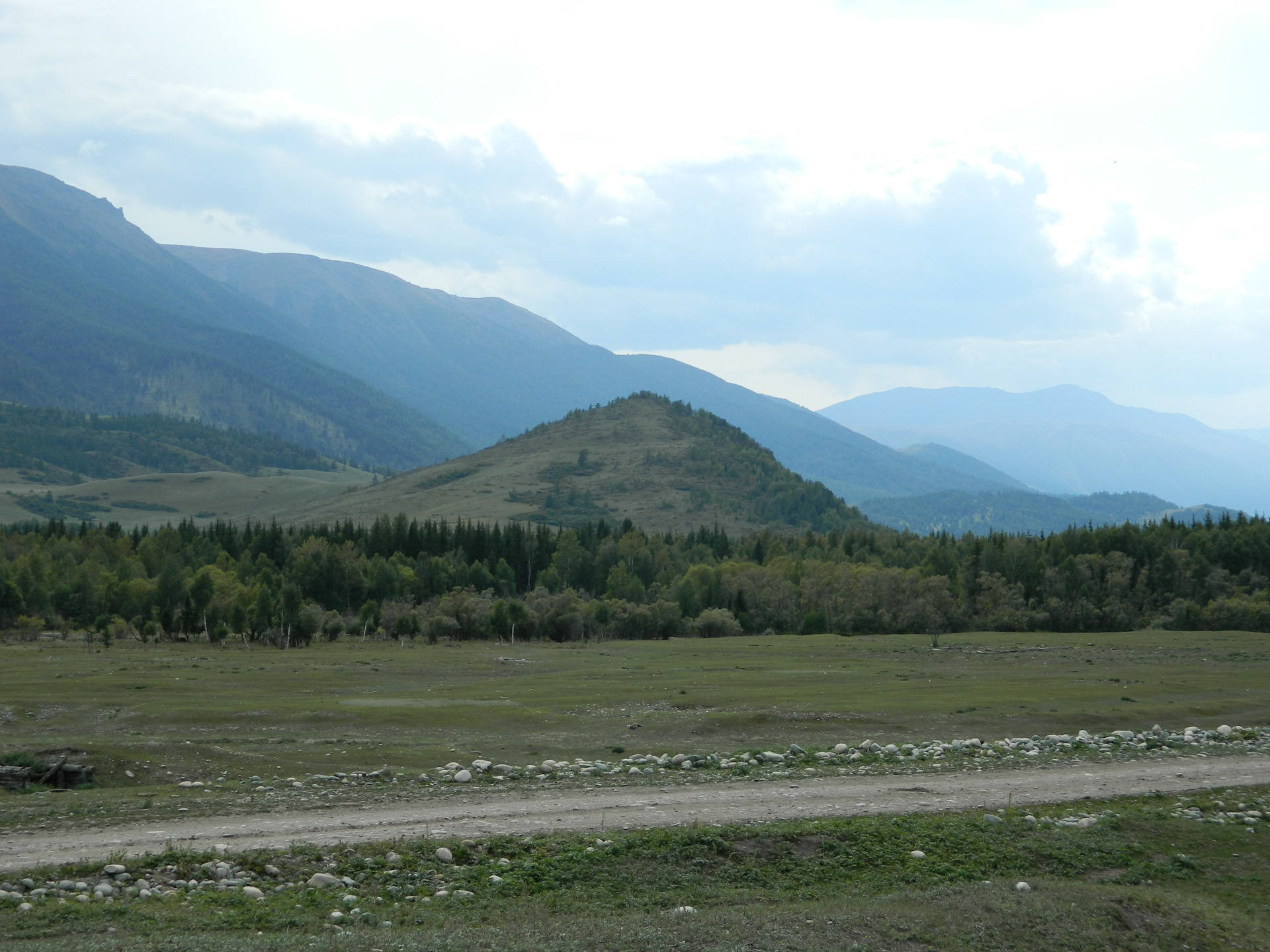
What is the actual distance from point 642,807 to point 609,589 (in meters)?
102

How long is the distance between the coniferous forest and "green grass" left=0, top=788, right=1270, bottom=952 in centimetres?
7200

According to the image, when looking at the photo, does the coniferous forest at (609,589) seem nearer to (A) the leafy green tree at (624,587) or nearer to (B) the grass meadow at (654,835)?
(A) the leafy green tree at (624,587)

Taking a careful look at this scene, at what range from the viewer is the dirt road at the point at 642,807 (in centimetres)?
1825

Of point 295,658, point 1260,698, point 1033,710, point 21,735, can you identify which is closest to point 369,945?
point 21,735

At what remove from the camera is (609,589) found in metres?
123

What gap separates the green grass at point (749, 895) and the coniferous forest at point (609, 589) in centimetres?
7200

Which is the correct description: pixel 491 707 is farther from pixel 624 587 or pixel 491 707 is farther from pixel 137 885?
pixel 624 587

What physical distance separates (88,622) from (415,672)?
51757 mm

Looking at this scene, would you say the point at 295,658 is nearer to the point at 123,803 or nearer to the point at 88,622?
the point at 88,622

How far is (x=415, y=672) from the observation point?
59.8 metres

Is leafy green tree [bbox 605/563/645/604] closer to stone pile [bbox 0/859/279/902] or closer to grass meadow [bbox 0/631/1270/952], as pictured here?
grass meadow [bbox 0/631/1270/952]

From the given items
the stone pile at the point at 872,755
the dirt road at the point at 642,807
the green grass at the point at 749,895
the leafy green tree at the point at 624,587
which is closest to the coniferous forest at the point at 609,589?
the leafy green tree at the point at 624,587

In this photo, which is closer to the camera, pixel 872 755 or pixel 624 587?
pixel 872 755

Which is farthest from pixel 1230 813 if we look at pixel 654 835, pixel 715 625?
pixel 715 625
